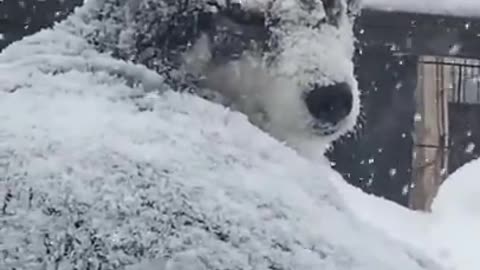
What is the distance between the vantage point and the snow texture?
867mm

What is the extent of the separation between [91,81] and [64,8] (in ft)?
7.35

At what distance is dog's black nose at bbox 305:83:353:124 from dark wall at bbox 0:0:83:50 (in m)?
1.85

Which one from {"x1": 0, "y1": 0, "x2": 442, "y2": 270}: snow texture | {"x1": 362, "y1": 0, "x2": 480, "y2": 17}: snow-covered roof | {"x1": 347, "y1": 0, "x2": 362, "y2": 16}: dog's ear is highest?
{"x1": 0, "y1": 0, "x2": 442, "y2": 270}: snow texture

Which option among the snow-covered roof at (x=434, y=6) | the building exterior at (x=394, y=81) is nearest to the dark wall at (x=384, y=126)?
the building exterior at (x=394, y=81)

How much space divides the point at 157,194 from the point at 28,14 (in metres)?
2.52

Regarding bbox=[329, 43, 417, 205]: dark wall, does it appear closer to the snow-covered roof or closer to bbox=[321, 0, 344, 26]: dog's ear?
the snow-covered roof

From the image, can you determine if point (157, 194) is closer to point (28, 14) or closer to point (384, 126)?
point (28, 14)

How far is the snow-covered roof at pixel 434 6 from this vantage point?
3568 mm

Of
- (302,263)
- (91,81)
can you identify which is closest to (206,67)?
(91,81)

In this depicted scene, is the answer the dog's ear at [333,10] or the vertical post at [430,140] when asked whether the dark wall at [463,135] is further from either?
the dog's ear at [333,10]

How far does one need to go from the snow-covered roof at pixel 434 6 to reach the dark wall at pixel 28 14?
95 centimetres

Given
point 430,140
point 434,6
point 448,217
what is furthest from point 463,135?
point 448,217

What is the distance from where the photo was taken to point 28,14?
3.33 meters

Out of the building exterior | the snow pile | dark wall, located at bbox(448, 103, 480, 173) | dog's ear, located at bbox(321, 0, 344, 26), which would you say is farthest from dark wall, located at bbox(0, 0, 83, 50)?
dog's ear, located at bbox(321, 0, 344, 26)
